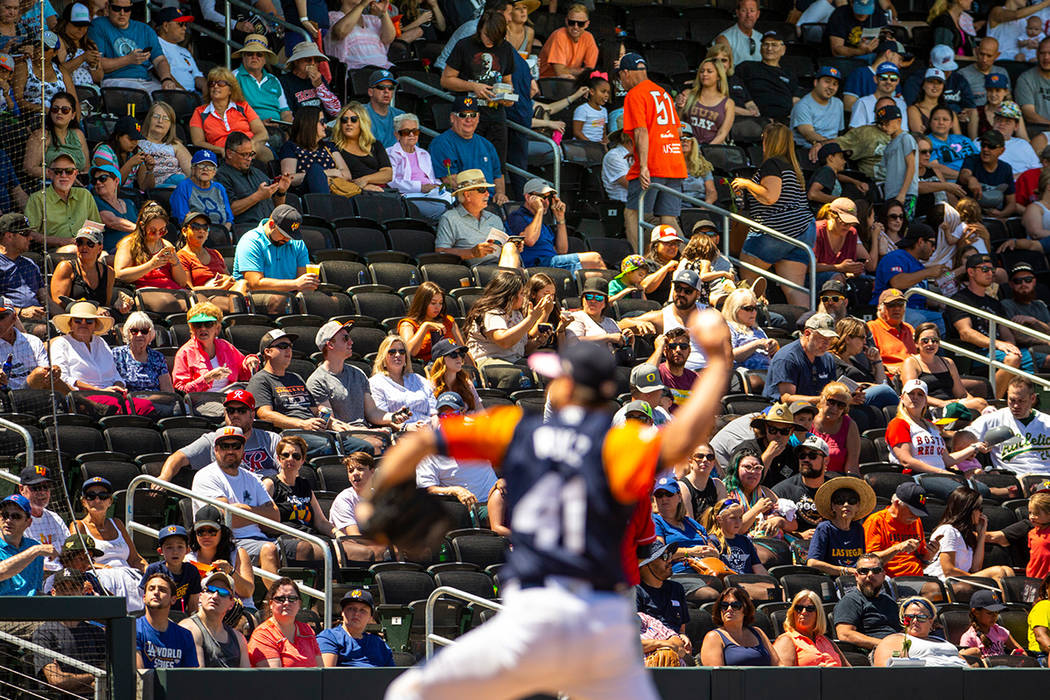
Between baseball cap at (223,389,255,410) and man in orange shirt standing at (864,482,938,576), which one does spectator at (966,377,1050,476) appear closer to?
man in orange shirt standing at (864,482,938,576)

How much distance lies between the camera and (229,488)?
10.2m

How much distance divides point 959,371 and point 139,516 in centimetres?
783

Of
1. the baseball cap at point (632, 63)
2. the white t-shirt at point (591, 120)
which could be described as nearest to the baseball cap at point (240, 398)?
the baseball cap at point (632, 63)

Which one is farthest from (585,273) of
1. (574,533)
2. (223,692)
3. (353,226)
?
(574,533)

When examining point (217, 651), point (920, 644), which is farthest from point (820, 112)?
point (217, 651)

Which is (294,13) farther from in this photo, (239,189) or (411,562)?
(411,562)

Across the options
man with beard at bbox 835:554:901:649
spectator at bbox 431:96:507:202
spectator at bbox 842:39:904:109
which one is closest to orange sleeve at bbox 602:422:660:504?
man with beard at bbox 835:554:901:649

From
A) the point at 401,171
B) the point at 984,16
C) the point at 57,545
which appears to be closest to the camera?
the point at 57,545

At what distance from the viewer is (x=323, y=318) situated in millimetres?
12547

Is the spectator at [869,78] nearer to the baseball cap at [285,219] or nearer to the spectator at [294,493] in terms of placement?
the baseball cap at [285,219]

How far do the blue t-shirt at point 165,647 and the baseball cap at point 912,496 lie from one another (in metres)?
5.24

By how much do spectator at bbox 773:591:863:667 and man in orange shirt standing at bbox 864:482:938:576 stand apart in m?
1.61

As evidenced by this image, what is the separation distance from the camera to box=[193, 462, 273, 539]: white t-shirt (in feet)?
33.2

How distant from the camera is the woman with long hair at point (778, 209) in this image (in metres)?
15.1
